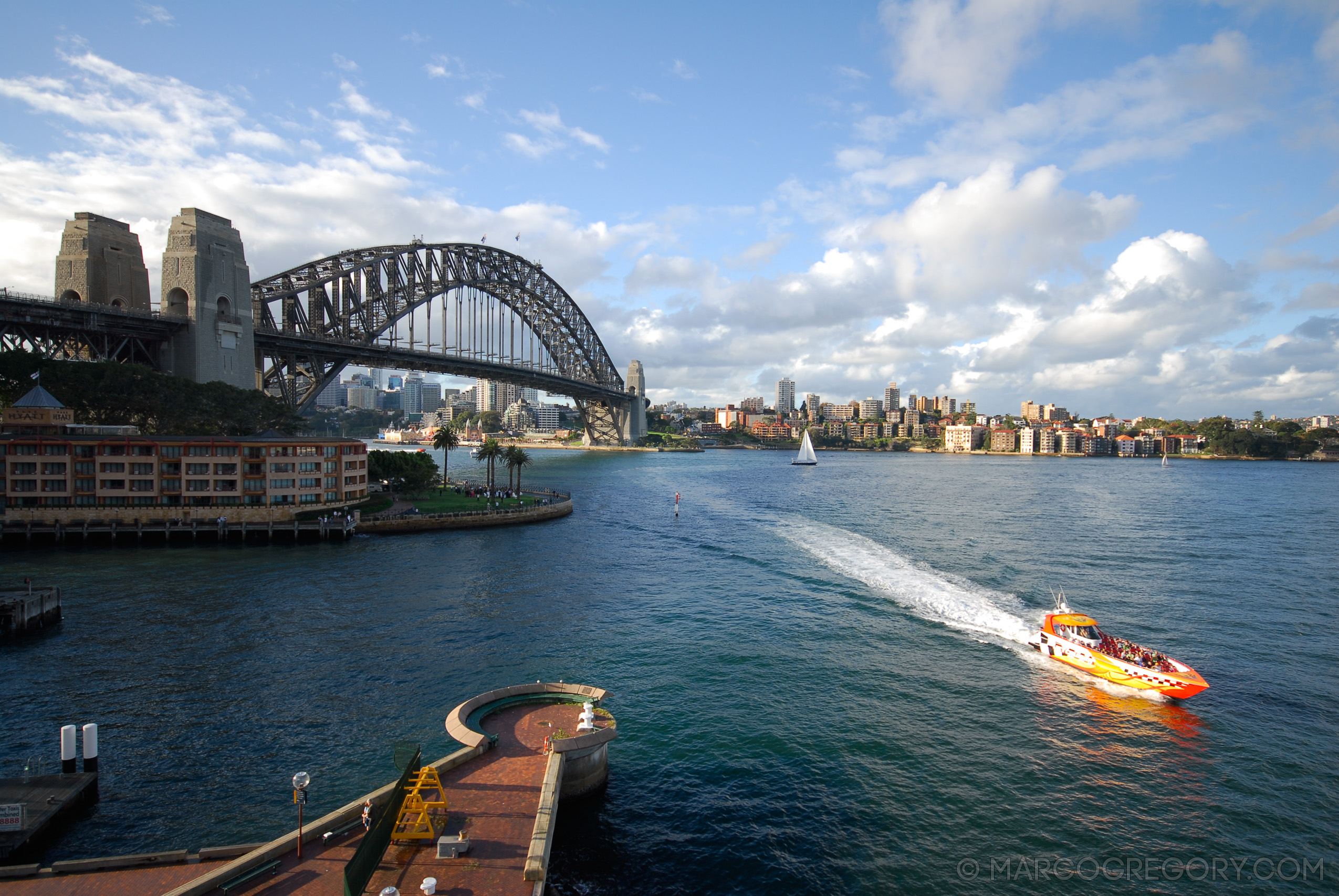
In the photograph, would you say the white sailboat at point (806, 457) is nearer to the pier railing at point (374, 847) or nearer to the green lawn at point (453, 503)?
the green lawn at point (453, 503)

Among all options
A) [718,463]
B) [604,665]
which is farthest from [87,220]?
[718,463]

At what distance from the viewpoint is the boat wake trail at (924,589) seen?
30141 millimetres

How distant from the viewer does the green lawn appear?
57781 mm

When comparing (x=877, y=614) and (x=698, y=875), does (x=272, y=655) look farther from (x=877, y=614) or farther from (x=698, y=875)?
(x=877, y=614)

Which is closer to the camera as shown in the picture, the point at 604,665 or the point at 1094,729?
the point at 1094,729

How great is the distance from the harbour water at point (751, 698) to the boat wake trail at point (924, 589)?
0.74ft

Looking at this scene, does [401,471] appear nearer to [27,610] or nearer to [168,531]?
[168,531]

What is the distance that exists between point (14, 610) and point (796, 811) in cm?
2968

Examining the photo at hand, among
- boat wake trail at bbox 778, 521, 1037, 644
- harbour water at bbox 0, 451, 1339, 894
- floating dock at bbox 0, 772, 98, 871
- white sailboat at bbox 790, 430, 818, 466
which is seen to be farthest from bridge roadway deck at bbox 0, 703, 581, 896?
white sailboat at bbox 790, 430, 818, 466

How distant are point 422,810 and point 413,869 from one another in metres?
1.06

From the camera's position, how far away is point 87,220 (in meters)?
61.5

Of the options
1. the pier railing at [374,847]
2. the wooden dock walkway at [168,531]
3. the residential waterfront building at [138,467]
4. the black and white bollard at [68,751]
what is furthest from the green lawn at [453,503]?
the pier railing at [374,847]

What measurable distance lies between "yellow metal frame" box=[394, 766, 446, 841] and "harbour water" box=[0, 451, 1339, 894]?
2.93 meters

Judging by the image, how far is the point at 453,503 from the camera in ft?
202
